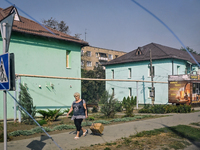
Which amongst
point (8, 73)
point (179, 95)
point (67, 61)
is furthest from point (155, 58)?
point (8, 73)

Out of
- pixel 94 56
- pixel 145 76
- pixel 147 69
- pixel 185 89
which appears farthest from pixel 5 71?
pixel 94 56

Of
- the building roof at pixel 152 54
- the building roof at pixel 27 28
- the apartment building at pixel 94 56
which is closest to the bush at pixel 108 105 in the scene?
the building roof at pixel 27 28

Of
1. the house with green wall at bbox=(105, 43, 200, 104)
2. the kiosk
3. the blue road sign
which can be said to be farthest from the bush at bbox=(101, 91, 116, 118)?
the house with green wall at bbox=(105, 43, 200, 104)

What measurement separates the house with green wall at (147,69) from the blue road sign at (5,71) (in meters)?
28.2

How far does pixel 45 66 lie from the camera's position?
17375mm

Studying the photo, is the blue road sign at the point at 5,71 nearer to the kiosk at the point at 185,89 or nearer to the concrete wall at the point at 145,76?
the kiosk at the point at 185,89

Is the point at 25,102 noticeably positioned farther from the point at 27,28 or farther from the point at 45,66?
the point at 27,28

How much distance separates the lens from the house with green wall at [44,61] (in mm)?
15974

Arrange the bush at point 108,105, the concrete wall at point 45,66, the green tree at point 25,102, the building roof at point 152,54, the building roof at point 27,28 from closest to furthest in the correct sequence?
the green tree at point 25,102, the bush at point 108,105, the concrete wall at point 45,66, the building roof at point 27,28, the building roof at point 152,54

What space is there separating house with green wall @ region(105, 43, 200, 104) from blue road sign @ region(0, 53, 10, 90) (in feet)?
92.4

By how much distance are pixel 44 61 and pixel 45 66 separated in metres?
0.38

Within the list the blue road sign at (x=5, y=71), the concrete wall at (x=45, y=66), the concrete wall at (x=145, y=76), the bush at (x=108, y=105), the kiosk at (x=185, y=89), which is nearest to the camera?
the blue road sign at (x=5, y=71)

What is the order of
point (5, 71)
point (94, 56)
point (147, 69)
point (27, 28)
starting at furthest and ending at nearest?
point (94, 56) → point (147, 69) → point (27, 28) → point (5, 71)

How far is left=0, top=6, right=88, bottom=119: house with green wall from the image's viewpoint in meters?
16.0
